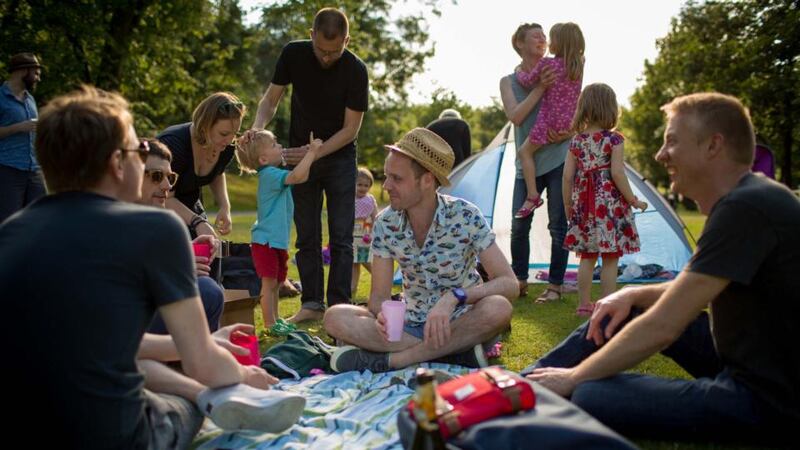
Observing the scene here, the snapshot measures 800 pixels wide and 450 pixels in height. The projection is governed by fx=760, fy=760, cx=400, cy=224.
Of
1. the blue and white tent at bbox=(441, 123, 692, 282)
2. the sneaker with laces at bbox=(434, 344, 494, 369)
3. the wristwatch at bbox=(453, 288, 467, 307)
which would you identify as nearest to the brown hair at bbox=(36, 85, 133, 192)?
the wristwatch at bbox=(453, 288, 467, 307)

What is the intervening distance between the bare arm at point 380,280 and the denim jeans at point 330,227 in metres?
1.80

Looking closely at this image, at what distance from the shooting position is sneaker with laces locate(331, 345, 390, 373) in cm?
443

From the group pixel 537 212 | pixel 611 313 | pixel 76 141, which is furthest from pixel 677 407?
pixel 537 212

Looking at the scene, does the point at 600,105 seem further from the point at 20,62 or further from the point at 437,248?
the point at 20,62

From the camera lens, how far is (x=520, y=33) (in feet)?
23.4

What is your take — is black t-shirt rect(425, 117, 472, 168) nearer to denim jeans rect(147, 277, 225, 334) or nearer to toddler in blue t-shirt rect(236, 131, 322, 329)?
toddler in blue t-shirt rect(236, 131, 322, 329)

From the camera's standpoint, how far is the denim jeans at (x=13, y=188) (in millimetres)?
8000

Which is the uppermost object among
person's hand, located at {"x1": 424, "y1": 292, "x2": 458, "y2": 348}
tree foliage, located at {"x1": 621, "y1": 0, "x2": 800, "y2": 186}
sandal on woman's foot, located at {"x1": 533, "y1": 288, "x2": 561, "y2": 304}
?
tree foliage, located at {"x1": 621, "y1": 0, "x2": 800, "y2": 186}

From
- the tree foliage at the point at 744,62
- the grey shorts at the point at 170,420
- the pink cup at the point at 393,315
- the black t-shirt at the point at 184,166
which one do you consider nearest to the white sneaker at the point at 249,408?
the grey shorts at the point at 170,420

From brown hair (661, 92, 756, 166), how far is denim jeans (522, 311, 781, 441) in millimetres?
825

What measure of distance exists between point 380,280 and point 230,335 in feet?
3.76

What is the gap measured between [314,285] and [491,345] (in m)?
2.16

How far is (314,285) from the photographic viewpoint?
6305 millimetres

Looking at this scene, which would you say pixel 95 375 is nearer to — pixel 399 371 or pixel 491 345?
pixel 399 371
